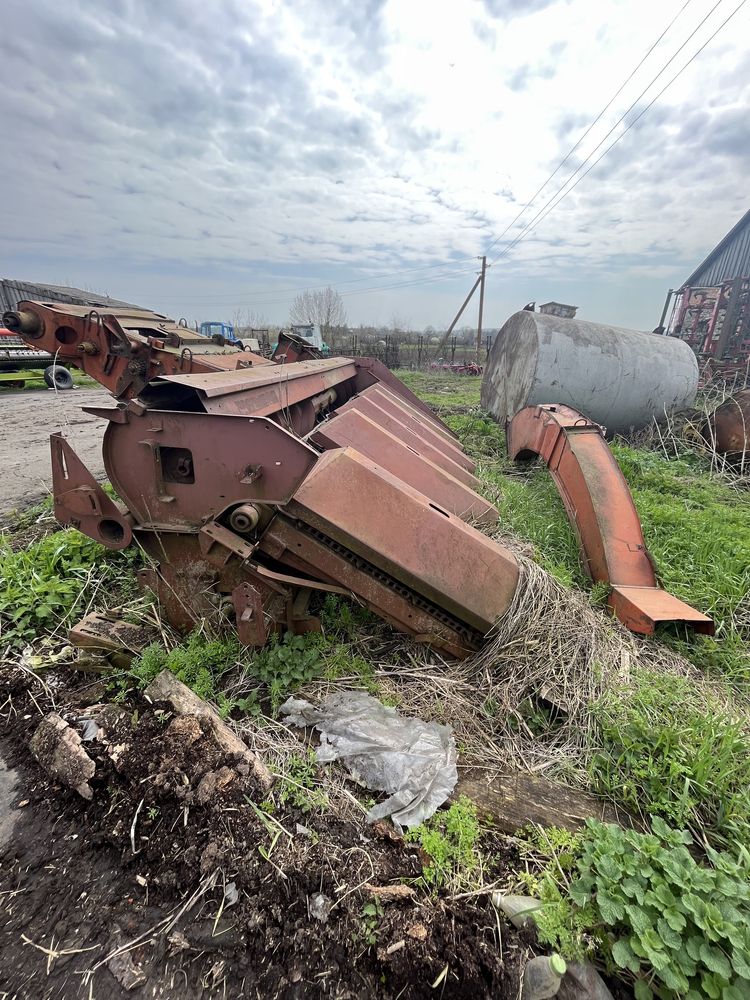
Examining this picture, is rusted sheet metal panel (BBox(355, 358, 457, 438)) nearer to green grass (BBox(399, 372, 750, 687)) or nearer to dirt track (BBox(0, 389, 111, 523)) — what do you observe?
green grass (BBox(399, 372, 750, 687))

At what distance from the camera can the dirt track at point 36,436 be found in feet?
16.4

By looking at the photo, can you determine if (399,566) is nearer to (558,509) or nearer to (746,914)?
(746,914)

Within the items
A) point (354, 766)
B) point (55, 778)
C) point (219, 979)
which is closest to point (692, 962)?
point (354, 766)

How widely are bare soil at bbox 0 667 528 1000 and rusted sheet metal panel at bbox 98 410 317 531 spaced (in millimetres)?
1135

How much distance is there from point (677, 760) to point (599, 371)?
230 inches

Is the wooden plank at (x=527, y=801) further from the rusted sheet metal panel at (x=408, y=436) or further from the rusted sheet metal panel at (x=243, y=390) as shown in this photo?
the rusted sheet metal panel at (x=408, y=436)

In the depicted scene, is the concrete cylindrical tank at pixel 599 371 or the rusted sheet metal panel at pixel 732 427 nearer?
the rusted sheet metal panel at pixel 732 427

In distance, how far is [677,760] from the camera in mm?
1697

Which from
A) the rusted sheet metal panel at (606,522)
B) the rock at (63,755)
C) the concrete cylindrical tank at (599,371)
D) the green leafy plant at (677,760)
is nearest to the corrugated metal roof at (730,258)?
the concrete cylindrical tank at (599,371)

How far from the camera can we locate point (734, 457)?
5.67 metres

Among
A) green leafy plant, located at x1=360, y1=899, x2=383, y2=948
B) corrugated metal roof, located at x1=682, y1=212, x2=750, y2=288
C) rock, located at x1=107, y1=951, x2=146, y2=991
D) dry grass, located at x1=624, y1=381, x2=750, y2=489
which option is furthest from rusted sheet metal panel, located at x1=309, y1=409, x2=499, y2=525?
corrugated metal roof, located at x1=682, y1=212, x2=750, y2=288

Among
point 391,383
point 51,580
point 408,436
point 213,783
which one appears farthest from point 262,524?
point 391,383

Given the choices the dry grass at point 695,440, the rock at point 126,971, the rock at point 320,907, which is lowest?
the rock at point 126,971

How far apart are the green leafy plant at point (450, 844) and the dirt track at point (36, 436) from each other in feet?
15.9
